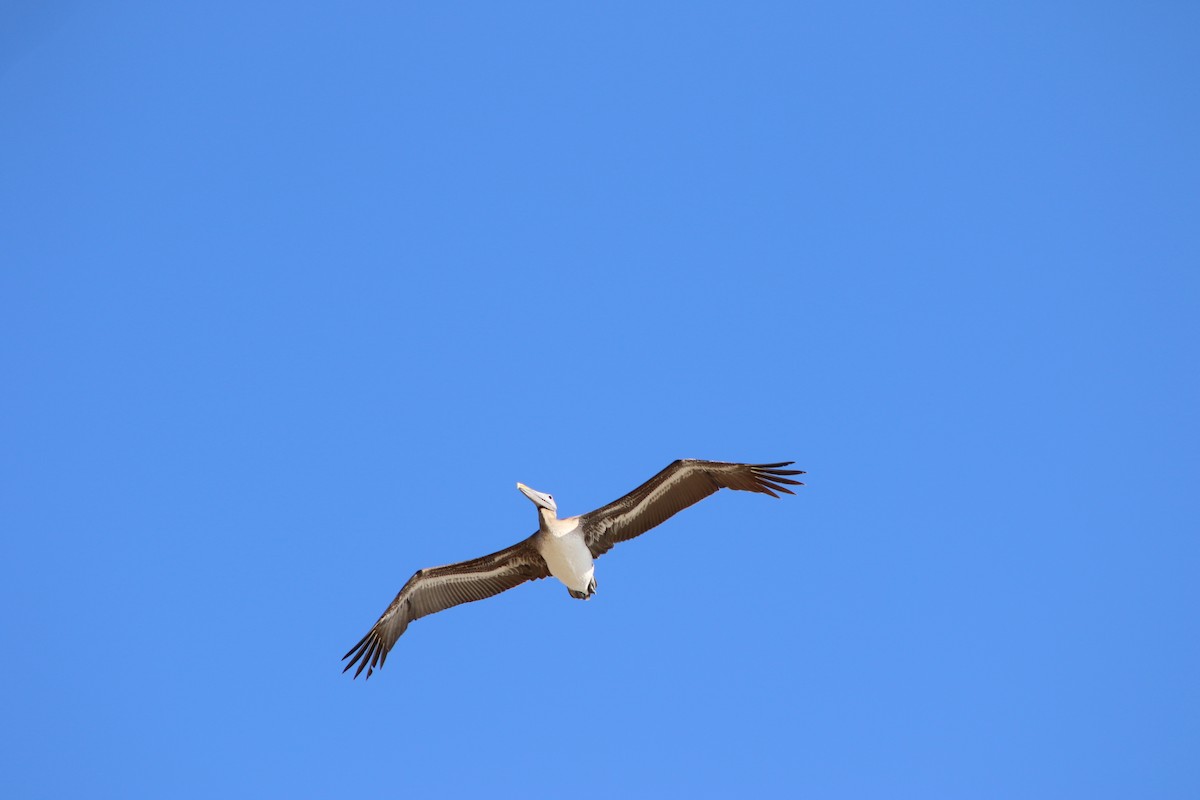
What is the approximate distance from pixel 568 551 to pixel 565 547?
0.29ft

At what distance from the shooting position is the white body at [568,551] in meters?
18.4

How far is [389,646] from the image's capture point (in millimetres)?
19547

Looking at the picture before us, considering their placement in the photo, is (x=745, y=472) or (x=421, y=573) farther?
(x=421, y=573)

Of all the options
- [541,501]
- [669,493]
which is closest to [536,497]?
[541,501]

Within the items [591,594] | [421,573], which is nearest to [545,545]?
[591,594]

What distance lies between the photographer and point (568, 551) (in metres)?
18.4

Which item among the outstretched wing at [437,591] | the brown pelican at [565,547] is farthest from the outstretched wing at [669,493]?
the outstretched wing at [437,591]

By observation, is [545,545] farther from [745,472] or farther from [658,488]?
[745,472]

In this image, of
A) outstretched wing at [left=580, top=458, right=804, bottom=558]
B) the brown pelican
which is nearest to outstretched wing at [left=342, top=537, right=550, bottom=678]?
the brown pelican

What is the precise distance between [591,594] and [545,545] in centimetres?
119

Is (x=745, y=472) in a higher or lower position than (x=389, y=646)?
higher

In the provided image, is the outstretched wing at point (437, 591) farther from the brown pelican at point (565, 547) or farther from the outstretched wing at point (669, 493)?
the outstretched wing at point (669, 493)

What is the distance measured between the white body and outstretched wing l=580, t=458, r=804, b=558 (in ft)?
0.78

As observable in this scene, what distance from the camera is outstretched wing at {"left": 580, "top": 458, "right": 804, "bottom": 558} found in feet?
58.4
